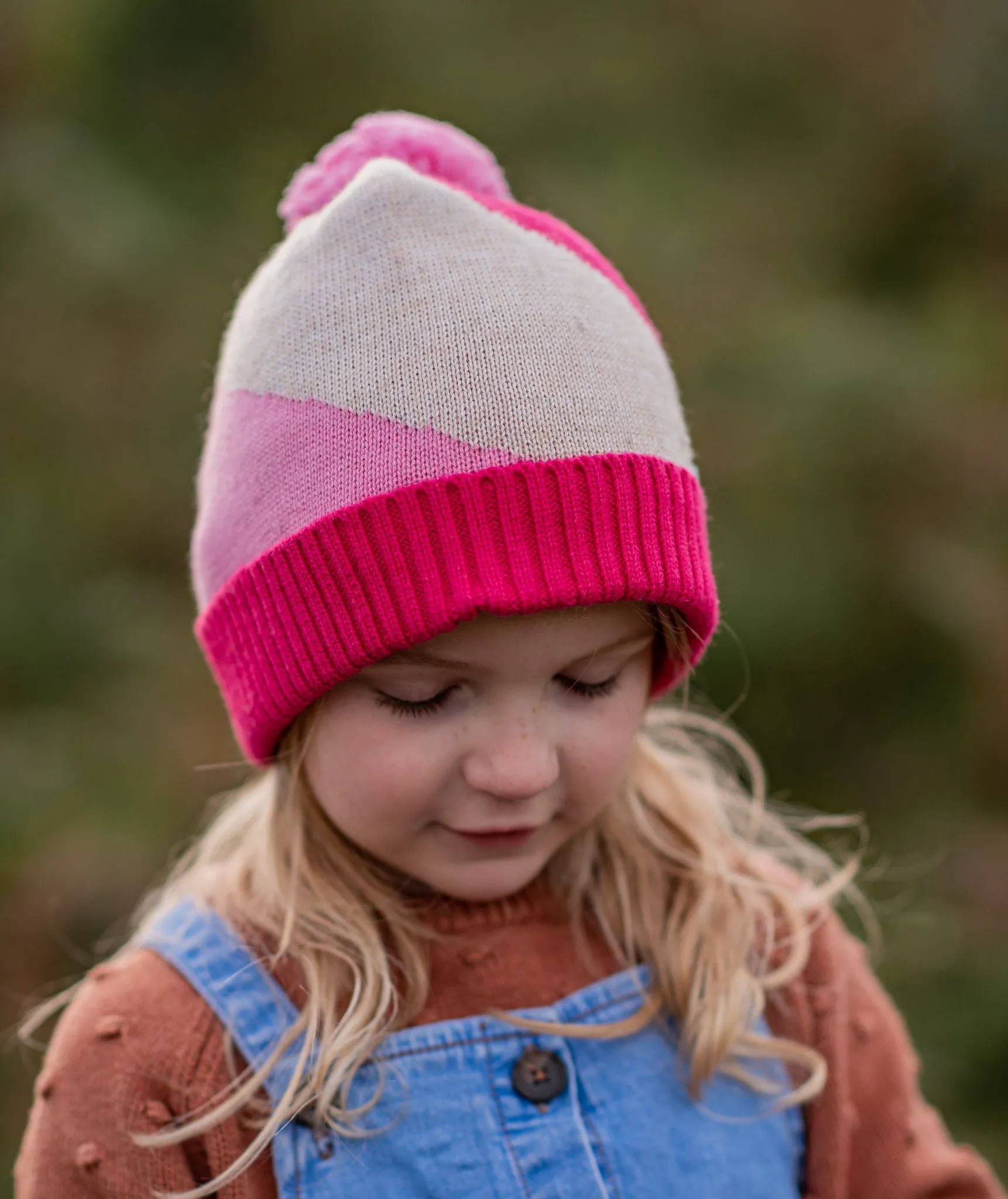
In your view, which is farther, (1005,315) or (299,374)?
(1005,315)

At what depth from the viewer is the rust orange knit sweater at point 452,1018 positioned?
1510mm

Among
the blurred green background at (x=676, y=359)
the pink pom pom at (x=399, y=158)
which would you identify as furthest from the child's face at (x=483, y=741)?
the blurred green background at (x=676, y=359)

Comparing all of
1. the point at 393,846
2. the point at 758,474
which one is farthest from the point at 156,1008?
the point at 758,474

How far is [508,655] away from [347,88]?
437 cm

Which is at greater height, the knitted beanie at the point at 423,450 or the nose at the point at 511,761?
the knitted beanie at the point at 423,450

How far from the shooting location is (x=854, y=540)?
394 cm

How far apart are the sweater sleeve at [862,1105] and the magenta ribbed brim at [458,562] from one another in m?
0.64

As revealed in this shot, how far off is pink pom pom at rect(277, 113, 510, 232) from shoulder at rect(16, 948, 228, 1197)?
1.00m

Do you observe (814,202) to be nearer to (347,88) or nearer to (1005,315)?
(1005,315)

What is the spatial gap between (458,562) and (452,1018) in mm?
588

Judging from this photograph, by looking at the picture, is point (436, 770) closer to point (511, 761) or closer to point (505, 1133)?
point (511, 761)

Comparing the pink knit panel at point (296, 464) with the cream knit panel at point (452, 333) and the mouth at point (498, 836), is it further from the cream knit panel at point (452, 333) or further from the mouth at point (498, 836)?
the mouth at point (498, 836)

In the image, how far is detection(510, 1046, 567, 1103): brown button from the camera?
1.56 m

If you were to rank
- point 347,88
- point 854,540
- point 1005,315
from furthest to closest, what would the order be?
point 347,88 → point 1005,315 → point 854,540
